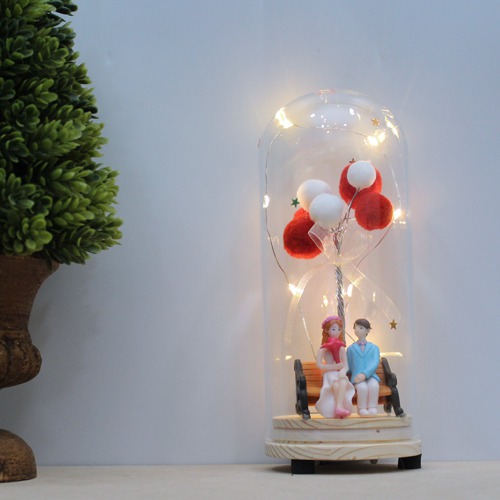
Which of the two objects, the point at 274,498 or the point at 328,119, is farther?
the point at 328,119

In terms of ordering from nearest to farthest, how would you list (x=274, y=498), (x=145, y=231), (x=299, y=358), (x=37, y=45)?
(x=274, y=498), (x=37, y=45), (x=299, y=358), (x=145, y=231)

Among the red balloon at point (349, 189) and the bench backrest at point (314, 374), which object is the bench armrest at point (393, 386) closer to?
the bench backrest at point (314, 374)

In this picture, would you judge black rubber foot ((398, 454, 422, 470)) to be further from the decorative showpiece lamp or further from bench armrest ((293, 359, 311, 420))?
bench armrest ((293, 359, 311, 420))

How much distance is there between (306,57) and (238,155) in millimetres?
243

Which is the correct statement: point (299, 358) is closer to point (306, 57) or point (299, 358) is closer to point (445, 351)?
point (445, 351)

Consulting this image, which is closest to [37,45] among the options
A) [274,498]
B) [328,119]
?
[328,119]

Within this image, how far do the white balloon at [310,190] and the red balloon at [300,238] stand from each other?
2 cm

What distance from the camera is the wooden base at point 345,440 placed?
131cm

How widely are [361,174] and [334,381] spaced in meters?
0.37

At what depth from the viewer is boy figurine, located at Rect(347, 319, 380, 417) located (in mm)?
1363

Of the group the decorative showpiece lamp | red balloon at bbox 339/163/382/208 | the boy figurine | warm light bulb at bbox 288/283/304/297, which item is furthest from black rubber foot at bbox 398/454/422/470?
red balloon at bbox 339/163/382/208

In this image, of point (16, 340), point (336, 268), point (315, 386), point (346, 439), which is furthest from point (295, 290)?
point (16, 340)

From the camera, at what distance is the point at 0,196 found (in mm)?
1237

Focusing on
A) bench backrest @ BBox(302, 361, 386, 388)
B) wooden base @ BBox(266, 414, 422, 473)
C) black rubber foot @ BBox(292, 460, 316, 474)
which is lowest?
black rubber foot @ BBox(292, 460, 316, 474)
